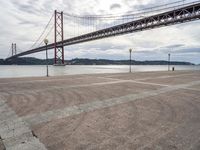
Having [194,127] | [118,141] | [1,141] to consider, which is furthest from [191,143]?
[1,141]

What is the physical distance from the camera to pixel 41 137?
386 cm

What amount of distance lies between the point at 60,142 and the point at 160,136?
2151 millimetres

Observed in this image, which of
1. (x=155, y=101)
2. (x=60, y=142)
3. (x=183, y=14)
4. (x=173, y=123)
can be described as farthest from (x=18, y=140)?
(x=183, y=14)

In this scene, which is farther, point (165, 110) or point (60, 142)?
point (165, 110)

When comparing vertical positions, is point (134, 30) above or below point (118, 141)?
above

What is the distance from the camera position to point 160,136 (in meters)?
3.94

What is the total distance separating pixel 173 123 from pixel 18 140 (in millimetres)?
3751

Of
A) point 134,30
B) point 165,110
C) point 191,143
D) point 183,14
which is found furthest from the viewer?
point 134,30

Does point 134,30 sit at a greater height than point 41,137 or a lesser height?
greater

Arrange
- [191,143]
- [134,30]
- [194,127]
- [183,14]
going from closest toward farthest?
1. [191,143]
2. [194,127]
3. [183,14]
4. [134,30]

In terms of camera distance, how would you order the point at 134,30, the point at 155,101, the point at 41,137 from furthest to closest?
the point at 134,30
the point at 155,101
the point at 41,137

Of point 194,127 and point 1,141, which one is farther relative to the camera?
point 194,127

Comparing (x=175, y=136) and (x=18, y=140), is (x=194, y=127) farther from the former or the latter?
(x=18, y=140)

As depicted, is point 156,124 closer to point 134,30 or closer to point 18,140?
point 18,140
